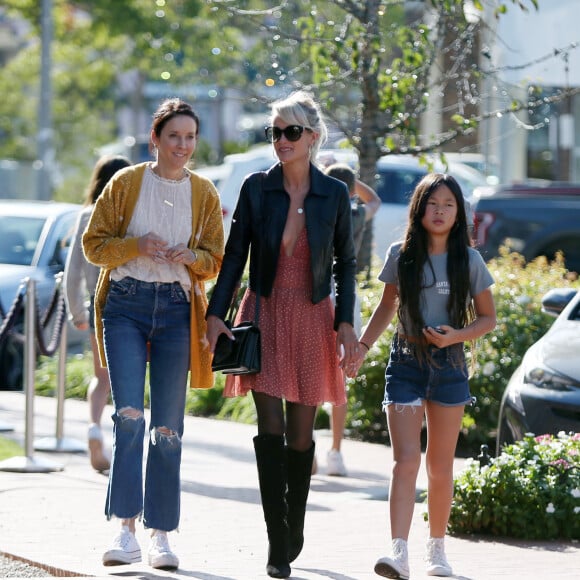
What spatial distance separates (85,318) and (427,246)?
312 cm

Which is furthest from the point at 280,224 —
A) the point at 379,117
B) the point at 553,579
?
the point at 379,117

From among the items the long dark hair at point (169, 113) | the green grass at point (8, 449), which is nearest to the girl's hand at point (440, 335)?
the long dark hair at point (169, 113)

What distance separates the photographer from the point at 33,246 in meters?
14.0

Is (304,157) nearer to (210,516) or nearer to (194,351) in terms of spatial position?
(194,351)

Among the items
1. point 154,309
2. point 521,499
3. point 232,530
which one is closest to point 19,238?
point 232,530

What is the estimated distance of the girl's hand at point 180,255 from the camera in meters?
5.85

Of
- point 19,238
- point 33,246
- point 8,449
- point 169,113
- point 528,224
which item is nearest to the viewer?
point 169,113

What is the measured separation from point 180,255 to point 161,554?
3.92 feet

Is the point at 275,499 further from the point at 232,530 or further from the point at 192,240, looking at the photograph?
the point at 232,530

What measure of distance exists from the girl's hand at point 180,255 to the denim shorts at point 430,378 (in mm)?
883

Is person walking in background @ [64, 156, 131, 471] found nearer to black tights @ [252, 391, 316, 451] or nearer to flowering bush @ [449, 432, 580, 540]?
flowering bush @ [449, 432, 580, 540]

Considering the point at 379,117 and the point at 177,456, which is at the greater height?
the point at 379,117

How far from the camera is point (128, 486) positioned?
19.5 ft

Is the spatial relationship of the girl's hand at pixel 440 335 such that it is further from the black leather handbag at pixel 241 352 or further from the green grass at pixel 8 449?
the green grass at pixel 8 449
